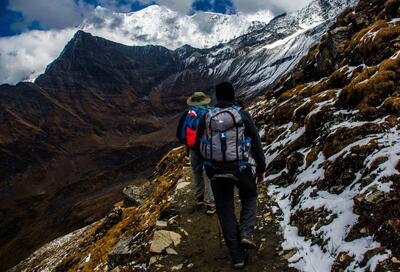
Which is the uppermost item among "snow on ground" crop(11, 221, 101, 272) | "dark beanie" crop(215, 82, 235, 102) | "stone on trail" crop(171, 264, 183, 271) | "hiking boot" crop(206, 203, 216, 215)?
"dark beanie" crop(215, 82, 235, 102)

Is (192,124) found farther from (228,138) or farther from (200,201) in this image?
(200,201)

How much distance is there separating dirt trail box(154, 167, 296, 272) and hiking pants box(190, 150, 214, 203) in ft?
1.72

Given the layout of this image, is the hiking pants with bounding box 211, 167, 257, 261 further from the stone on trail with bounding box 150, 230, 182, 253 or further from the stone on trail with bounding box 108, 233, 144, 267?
the stone on trail with bounding box 108, 233, 144, 267

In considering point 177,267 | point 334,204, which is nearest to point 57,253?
point 177,267

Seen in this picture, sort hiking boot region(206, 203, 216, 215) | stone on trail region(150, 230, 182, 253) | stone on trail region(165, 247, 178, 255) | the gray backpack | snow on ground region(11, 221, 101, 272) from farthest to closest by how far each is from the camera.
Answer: snow on ground region(11, 221, 101, 272) → hiking boot region(206, 203, 216, 215) → stone on trail region(150, 230, 182, 253) → stone on trail region(165, 247, 178, 255) → the gray backpack

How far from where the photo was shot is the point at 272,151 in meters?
18.6

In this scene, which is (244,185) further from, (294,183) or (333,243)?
(294,183)

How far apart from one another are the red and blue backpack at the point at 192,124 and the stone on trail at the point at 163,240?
2674mm

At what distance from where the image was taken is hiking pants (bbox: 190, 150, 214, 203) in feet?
46.8

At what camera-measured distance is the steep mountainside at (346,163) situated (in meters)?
9.01

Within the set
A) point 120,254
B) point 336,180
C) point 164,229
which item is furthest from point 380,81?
point 120,254

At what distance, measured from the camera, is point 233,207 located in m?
10.2

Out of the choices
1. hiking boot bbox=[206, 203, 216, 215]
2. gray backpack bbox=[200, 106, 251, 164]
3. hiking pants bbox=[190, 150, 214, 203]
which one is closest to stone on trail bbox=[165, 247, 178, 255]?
hiking boot bbox=[206, 203, 216, 215]

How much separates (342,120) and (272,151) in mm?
4250
